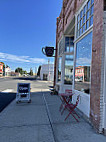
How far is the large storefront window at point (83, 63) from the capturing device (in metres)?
4.26

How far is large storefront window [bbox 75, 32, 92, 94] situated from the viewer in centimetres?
426

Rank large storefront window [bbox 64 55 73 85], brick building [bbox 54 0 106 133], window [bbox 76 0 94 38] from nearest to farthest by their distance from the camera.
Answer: brick building [bbox 54 0 106 133], window [bbox 76 0 94 38], large storefront window [bbox 64 55 73 85]

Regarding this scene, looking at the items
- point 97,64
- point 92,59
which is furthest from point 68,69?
point 97,64

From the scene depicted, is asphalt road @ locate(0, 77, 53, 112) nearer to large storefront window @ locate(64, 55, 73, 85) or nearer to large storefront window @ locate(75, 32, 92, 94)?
large storefront window @ locate(75, 32, 92, 94)

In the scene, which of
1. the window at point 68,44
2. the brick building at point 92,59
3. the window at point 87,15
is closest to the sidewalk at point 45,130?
the brick building at point 92,59

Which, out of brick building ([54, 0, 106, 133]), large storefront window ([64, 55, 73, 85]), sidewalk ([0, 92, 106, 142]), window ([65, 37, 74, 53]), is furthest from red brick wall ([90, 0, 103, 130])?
window ([65, 37, 74, 53])

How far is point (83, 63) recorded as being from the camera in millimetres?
4820

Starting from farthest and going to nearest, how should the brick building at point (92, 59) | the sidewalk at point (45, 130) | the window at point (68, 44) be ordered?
the window at point (68, 44) → the brick building at point (92, 59) → the sidewalk at point (45, 130)

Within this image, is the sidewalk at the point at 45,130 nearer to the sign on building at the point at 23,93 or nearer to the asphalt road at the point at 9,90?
the asphalt road at the point at 9,90

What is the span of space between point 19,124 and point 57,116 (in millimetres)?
1446

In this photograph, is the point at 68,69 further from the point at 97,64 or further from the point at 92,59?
the point at 97,64

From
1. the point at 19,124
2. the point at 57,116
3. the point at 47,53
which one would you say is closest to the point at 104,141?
the point at 57,116

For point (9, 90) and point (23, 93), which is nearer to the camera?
point (23, 93)

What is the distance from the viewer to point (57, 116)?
4.35 m
